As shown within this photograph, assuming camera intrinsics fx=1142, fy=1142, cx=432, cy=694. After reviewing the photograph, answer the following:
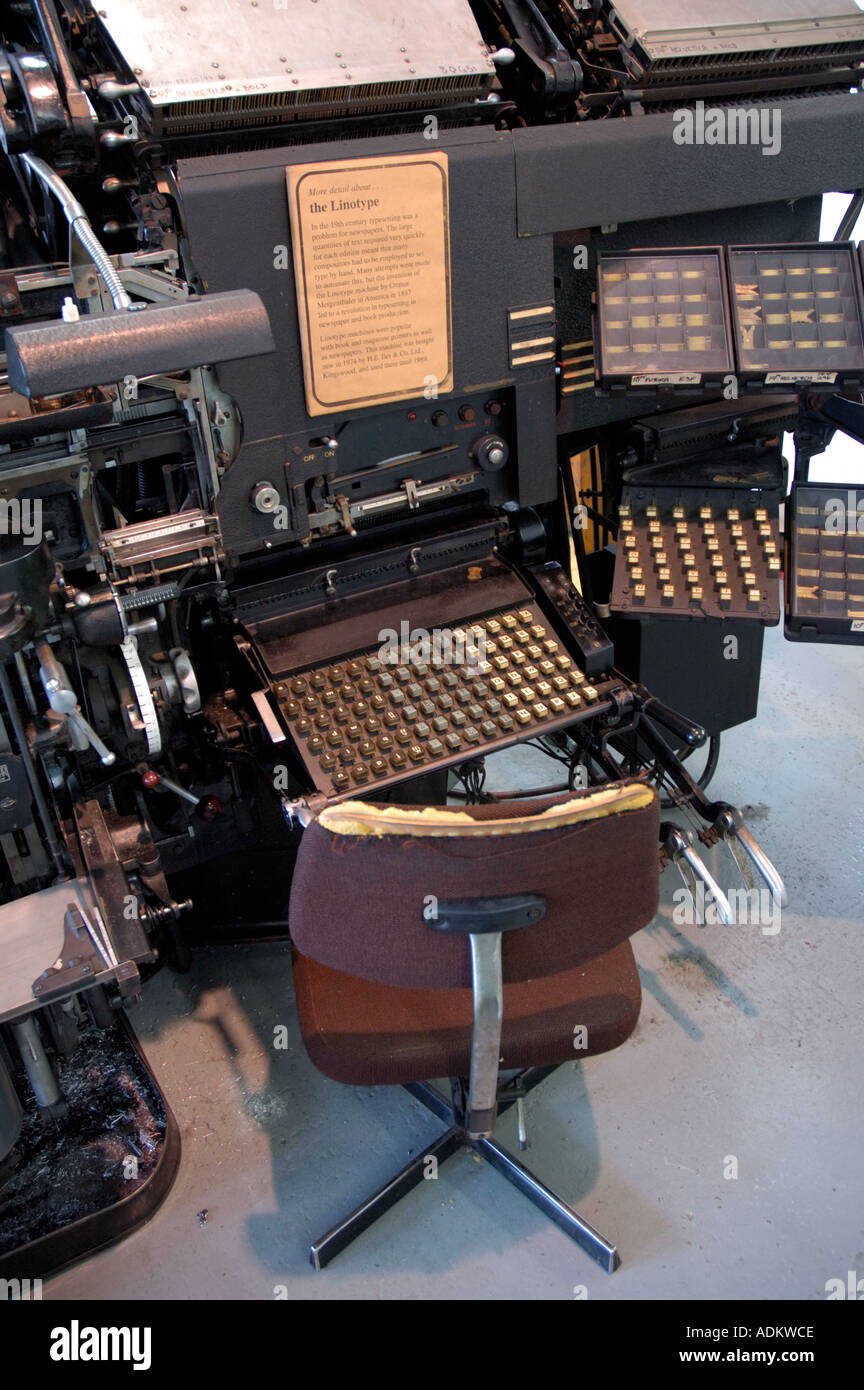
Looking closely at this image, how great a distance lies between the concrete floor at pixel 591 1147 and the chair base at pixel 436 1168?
3 centimetres

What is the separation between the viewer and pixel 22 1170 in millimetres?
2443

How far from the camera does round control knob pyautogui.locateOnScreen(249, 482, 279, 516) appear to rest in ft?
7.67

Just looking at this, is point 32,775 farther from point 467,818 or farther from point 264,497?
point 467,818

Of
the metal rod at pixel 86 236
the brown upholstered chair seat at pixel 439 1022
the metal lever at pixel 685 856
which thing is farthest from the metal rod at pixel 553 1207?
the metal rod at pixel 86 236

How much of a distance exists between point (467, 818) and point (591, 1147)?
1199 millimetres

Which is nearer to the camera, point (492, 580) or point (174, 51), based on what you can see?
point (174, 51)

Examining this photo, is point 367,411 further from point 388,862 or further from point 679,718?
point 388,862

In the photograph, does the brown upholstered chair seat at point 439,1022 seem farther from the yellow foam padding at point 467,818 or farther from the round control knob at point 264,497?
the round control knob at point 264,497

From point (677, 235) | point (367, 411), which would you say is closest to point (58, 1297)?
point (367, 411)

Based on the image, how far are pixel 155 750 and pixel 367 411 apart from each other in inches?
32.9

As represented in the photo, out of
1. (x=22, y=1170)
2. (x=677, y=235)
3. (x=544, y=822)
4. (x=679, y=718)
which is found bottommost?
(x=22, y=1170)

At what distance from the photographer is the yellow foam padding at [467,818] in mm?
1609

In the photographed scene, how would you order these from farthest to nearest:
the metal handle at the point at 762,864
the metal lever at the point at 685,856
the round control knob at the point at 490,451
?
the round control knob at the point at 490,451, the metal lever at the point at 685,856, the metal handle at the point at 762,864

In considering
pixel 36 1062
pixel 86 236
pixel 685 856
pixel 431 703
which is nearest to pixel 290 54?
pixel 86 236
